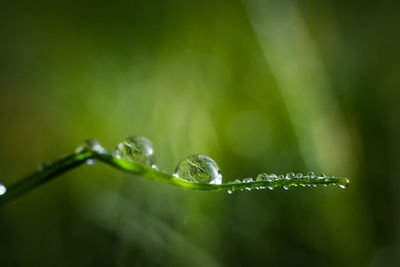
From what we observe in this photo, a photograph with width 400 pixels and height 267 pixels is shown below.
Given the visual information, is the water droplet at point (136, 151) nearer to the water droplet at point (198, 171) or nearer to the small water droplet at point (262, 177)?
the water droplet at point (198, 171)

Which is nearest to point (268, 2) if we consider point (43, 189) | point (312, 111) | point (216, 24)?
point (216, 24)

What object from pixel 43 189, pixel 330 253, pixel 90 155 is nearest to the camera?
pixel 90 155

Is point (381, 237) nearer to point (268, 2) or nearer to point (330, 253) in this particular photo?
point (330, 253)

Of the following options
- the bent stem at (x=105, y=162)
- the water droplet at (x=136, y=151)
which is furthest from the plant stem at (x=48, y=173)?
the water droplet at (x=136, y=151)

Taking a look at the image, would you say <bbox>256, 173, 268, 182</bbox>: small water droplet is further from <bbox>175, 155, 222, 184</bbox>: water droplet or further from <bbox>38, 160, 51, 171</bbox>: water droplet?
<bbox>38, 160, 51, 171</bbox>: water droplet

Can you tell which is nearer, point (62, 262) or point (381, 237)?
point (62, 262)

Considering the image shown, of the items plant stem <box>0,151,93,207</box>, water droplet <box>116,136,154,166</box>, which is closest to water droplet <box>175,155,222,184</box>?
water droplet <box>116,136,154,166</box>
